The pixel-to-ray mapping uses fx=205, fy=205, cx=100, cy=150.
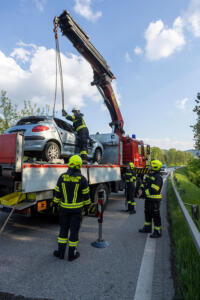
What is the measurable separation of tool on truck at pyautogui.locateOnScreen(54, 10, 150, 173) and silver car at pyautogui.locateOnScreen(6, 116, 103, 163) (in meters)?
2.55

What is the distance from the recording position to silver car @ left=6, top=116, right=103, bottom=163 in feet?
16.8

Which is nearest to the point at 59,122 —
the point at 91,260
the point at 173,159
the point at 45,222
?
the point at 45,222

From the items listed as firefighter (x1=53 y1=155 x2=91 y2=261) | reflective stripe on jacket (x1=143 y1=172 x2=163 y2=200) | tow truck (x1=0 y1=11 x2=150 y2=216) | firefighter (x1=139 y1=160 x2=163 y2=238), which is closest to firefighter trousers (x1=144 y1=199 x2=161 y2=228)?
firefighter (x1=139 y1=160 x2=163 y2=238)

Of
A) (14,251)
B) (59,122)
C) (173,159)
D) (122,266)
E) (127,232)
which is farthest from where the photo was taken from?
(173,159)

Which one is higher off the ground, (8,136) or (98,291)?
(8,136)

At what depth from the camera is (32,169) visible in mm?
4082

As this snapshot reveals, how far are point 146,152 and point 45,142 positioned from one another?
6.68 m

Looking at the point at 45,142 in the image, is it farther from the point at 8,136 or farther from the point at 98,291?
the point at 98,291

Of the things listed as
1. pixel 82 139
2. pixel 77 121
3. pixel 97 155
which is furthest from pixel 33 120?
pixel 97 155

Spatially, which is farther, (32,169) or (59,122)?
(59,122)

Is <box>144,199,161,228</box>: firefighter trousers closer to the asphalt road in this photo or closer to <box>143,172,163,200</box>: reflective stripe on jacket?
<box>143,172,163,200</box>: reflective stripe on jacket

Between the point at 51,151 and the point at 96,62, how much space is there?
4326mm

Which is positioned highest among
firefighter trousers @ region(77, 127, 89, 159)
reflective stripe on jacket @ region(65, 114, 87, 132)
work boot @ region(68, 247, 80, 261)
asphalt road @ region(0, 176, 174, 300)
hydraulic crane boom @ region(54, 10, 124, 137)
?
hydraulic crane boom @ region(54, 10, 124, 137)

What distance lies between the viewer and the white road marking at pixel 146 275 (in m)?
2.42
